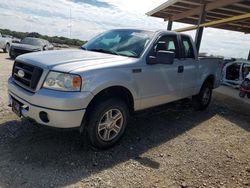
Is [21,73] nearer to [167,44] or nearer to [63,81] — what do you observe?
[63,81]

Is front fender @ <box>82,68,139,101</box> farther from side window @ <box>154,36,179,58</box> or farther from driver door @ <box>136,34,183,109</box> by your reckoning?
side window @ <box>154,36,179,58</box>

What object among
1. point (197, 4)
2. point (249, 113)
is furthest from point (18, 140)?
point (197, 4)

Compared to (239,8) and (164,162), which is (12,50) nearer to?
(239,8)

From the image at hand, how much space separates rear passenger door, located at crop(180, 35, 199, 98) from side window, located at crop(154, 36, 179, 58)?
25 centimetres

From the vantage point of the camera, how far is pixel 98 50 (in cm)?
529

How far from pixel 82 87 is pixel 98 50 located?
1.55 meters

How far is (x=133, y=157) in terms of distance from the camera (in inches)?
175

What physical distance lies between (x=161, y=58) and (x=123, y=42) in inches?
32.8

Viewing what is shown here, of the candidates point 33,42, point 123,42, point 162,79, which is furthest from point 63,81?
point 33,42

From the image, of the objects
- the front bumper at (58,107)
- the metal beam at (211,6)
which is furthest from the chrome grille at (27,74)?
the metal beam at (211,6)

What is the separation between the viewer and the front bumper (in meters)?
3.81

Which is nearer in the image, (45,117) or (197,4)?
(45,117)

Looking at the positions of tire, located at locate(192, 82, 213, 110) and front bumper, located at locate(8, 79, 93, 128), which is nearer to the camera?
front bumper, located at locate(8, 79, 93, 128)

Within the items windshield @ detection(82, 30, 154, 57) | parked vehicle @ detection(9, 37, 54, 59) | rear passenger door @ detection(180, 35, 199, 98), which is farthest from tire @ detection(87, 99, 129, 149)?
parked vehicle @ detection(9, 37, 54, 59)
